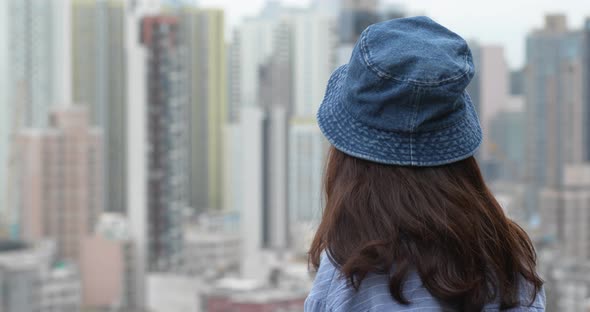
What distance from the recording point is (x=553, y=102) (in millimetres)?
12586

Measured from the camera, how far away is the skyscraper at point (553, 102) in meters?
12.1

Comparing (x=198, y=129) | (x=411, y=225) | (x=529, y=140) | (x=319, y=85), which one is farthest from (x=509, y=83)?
(x=411, y=225)

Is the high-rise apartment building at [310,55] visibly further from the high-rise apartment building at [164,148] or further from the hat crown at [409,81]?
the hat crown at [409,81]

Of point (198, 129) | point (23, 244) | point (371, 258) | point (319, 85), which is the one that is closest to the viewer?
point (371, 258)

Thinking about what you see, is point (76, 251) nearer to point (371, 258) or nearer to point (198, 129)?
point (198, 129)

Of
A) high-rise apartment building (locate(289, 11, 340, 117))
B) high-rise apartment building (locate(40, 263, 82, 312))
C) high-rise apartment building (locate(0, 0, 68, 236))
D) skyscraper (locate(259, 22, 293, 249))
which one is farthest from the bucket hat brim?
high-rise apartment building (locate(0, 0, 68, 236))

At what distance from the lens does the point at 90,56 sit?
17.1 metres

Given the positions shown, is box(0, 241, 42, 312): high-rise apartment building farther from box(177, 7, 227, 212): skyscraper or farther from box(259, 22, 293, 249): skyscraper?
box(177, 7, 227, 212): skyscraper

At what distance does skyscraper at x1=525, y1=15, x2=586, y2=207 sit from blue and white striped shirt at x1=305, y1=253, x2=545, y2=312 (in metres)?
12.3

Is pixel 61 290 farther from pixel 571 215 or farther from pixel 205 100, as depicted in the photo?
pixel 571 215

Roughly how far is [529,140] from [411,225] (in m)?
13.4

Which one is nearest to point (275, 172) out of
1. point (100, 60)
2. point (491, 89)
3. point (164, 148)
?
point (164, 148)

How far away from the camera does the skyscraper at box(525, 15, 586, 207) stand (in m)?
12.1

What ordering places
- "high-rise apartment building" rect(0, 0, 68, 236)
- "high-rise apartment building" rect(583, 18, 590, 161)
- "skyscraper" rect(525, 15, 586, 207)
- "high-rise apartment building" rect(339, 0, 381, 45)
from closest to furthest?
"high-rise apartment building" rect(583, 18, 590, 161) < "skyscraper" rect(525, 15, 586, 207) < "high-rise apartment building" rect(339, 0, 381, 45) < "high-rise apartment building" rect(0, 0, 68, 236)
